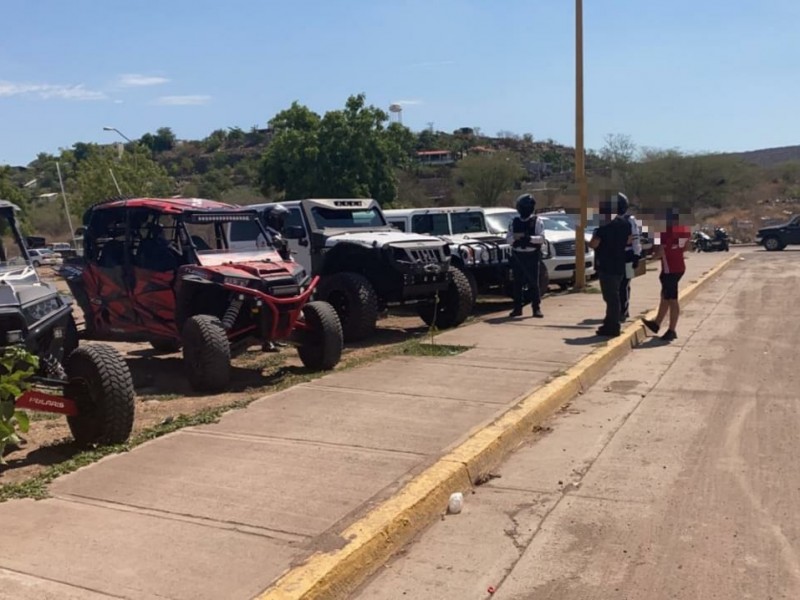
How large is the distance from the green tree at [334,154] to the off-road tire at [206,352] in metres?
34.8

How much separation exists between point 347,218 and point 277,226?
2005mm

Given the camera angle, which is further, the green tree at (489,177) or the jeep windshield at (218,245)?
the green tree at (489,177)

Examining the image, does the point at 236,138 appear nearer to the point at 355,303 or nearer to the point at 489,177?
the point at 489,177

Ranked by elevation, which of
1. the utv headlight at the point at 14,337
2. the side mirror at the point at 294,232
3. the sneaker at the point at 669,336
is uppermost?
the side mirror at the point at 294,232

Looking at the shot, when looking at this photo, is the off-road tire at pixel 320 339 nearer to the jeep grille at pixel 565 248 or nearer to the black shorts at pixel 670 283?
the black shorts at pixel 670 283

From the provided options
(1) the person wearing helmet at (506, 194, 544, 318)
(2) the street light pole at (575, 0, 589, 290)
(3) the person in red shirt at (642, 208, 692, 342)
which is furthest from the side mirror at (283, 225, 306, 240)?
(2) the street light pole at (575, 0, 589, 290)

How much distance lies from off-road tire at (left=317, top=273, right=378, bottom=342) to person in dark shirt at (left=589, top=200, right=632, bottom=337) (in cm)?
309

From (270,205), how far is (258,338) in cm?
399

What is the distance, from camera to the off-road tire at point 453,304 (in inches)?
477

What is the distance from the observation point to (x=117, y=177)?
45344 mm

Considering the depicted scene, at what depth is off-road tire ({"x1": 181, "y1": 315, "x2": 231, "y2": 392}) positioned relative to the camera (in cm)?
796

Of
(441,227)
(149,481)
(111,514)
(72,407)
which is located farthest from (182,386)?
(441,227)

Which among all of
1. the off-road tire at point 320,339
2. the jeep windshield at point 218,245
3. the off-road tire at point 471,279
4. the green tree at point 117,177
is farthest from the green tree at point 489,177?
the off-road tire at point 320,339

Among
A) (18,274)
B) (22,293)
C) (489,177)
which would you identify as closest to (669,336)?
(18,274)
